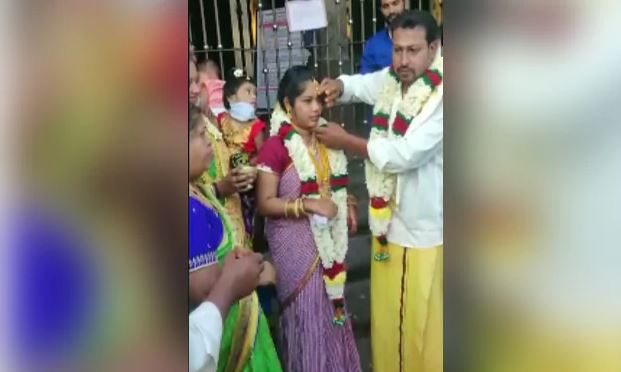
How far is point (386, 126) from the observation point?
4.67 feet

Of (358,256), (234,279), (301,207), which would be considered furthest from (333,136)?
(234,279)

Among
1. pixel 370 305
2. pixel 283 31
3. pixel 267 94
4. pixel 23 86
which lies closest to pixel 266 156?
pixel 267 94

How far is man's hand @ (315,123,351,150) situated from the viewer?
142cm

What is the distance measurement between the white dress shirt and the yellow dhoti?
44 mm

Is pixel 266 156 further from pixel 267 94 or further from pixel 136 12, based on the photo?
pixel 136 12

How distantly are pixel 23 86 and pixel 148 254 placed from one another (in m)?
0.44

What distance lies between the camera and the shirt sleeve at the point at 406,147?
1.42 metres

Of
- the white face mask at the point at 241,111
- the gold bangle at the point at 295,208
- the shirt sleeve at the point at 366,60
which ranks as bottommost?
the gold bangle at the point at 295,208

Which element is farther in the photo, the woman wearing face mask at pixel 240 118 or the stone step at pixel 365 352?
the stone step at pixel 365 352

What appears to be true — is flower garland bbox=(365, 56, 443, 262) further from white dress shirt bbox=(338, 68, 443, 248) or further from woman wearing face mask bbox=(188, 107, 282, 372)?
woman wearing face mask bbox=(188, 107, 282, 372)

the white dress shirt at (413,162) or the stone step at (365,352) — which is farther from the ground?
the white dress shirt at (413,162)

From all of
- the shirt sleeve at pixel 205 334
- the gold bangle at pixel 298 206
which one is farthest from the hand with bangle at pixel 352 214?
the shirt sleeve at pixel 205 334

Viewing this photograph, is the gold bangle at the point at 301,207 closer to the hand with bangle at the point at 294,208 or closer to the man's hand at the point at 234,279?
the hand with bangle at the point at 294,208

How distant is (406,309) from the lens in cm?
148
